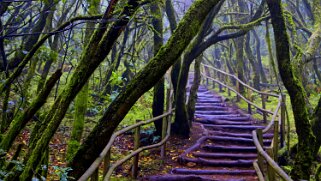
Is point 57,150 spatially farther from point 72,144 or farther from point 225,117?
point 225,117

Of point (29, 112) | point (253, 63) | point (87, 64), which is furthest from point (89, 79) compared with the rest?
point (253, 63)

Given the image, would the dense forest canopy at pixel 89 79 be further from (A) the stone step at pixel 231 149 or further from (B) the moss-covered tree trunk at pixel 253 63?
(B) the moss-covered tree trunk at pixel 253 63

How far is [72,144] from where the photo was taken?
19.1 ft

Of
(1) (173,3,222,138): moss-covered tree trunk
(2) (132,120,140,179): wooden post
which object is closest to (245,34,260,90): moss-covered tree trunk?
(1) (173,3,222,138): moss-covered tree trunk

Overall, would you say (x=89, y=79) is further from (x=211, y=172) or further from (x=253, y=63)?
(x=253, y=63)

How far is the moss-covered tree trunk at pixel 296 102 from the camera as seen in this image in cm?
534

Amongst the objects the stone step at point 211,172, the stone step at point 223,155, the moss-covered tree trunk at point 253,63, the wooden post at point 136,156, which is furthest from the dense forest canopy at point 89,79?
the moss-covered tree trunk at point 253,63

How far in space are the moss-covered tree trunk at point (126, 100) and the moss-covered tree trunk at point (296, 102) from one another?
6.37ft

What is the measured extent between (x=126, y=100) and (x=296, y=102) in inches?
117

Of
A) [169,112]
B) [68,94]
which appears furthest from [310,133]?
[68,94]

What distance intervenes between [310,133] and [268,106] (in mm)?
10043

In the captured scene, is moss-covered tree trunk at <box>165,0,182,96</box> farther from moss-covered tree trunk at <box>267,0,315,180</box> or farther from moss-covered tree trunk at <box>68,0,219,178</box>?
moss-covered tree trunk at <box>68,0,219,178</box>

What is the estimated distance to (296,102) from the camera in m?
5.55

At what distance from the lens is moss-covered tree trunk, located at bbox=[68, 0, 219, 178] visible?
4.13 m
